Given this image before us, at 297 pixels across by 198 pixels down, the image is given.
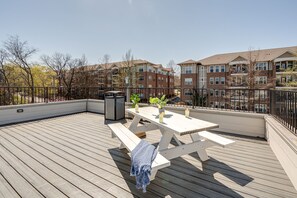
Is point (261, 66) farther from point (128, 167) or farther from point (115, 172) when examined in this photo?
point (115, 172)

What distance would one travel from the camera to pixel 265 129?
11.3 feet

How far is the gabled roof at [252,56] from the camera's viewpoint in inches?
789

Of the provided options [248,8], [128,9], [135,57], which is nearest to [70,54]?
[135,57]

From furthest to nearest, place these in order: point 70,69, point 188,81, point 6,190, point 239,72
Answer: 1. point 188,81
2. point 70,69
3. point 239,72
4. point 6,190

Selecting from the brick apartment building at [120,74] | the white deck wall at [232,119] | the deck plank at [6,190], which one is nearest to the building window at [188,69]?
the brick apartment building at [120,74]

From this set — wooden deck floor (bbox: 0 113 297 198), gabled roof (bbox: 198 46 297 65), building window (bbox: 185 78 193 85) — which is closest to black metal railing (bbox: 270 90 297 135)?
wooden deck floor (bbox: 0 113 297 198)

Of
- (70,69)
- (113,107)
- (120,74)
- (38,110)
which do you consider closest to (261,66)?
(120,74)

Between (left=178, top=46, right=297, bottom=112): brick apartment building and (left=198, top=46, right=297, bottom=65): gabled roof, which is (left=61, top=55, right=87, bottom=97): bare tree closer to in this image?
(left=178, top=46, right=297, bottom=112): brick apartment building

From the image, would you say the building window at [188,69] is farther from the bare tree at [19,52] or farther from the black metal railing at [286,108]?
the black metal railing at [286,108]

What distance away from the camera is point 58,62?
76.3ft

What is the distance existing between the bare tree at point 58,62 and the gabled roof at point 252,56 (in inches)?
851

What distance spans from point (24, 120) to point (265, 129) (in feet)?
22.9

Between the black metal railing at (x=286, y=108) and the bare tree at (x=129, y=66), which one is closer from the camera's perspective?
the black metal railing at (x=286, y=108)

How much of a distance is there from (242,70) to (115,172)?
79.5 ft
